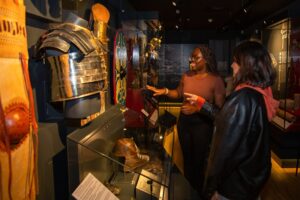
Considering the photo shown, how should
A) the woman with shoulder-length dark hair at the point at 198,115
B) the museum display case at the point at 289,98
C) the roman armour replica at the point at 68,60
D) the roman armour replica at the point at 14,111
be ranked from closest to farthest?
1. the roman armour replica at the point at 14,111
2. the roman armour replica at the point at 68,60
3. the woman with shoulder-length dark hair at the point at 198,115
4. the museum display case at the point at 289,98

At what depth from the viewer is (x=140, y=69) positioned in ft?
13.9

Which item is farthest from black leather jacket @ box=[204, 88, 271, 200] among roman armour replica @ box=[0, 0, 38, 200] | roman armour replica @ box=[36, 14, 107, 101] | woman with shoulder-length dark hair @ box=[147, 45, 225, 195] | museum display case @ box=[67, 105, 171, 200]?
woman with shoulder-length dark hair @ box=[147, 45, 225, 195]

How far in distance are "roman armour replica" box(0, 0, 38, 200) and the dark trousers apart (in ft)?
7.70

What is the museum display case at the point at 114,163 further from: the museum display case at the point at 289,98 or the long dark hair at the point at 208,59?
the museum display case at the point at 289,98

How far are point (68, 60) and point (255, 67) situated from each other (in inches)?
40.7

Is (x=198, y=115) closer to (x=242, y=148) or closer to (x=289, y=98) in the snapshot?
(x=242, y=148)

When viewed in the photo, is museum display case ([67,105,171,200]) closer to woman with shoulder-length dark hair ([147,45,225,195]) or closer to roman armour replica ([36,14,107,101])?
roman armour replica ([36,14,107,101])

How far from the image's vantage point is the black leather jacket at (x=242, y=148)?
66.8 inches

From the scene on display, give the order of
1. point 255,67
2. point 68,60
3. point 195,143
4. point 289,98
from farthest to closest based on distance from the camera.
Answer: point 289,98
point 195,143
point 255,67
point 68,60

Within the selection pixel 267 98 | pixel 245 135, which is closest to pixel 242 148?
pixel 245 135

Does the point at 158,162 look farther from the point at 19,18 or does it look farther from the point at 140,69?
the point at 140,69

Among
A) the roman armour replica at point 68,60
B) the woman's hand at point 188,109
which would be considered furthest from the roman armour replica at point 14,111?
the woman's hand at point 188,109

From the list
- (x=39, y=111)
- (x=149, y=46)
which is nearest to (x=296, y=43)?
(x=149, y=46)

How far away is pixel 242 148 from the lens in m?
1.71
